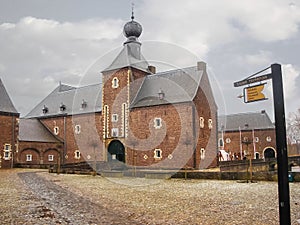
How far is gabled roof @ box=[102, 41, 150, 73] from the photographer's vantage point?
95.7ft

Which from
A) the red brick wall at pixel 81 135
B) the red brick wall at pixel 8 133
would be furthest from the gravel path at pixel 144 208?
the red brick wall at pixel 81 135

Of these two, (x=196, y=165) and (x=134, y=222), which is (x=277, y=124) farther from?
(x=196, y=165)

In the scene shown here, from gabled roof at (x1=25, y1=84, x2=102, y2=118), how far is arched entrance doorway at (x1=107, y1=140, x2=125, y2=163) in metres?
4.13

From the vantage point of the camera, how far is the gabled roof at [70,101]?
32594 mm

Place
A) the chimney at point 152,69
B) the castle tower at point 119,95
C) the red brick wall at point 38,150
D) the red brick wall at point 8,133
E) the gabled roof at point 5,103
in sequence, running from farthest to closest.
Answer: the chimney at point 152,69 < the red brick wall at point 38,150 < the castle tower at point 119,95 < the gabled roof at point 5,103 < the red brick wall at point 8,133

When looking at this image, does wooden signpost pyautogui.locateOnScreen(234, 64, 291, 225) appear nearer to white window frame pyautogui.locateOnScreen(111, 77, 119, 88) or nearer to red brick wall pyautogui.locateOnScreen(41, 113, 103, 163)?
white window frame pyautogui.locateOnScreen(111, 77, 119, 88)

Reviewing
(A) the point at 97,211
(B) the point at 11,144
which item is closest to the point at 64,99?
(B) the point at 11,144

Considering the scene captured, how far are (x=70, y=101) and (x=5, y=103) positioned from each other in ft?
29.4

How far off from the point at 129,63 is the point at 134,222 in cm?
2340

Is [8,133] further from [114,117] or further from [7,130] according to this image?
[114,117]

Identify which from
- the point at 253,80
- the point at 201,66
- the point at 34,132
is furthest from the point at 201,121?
the point at 253,80

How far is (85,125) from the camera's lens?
32.0 metres

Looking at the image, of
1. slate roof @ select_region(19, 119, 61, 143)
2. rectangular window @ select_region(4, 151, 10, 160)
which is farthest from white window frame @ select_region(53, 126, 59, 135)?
rectangular window @ select_region(4, 151, 10, 160)

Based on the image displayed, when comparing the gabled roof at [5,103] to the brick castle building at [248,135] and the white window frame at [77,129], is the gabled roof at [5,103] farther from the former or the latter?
the brick castle building at [248,135]
